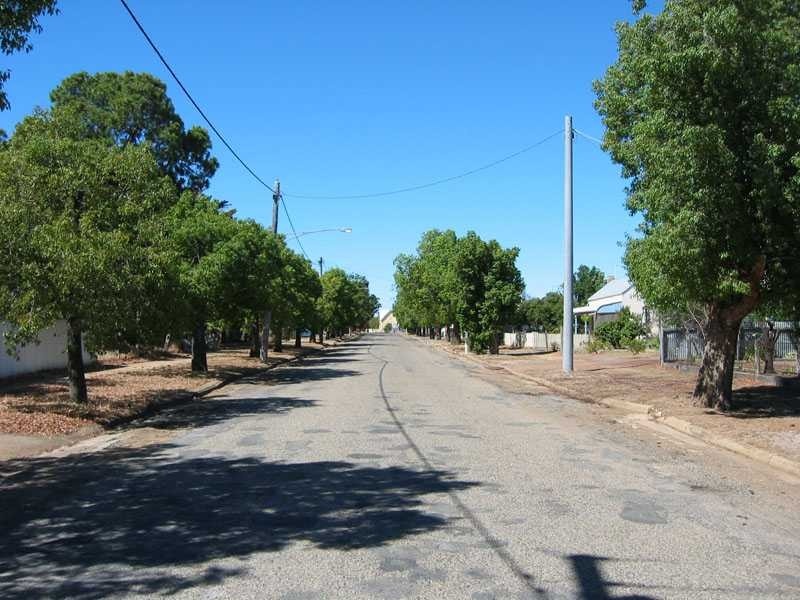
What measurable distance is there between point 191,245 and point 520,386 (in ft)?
36.1

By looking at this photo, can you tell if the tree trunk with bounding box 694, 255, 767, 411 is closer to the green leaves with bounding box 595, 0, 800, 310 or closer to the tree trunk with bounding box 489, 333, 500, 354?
the green leaves with bounding box 595, 0, 800, 310

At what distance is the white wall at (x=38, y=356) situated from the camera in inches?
778

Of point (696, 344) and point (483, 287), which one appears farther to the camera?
point (483, 287)

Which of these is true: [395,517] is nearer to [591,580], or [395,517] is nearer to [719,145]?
[591,580]

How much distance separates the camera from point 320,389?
20.8m

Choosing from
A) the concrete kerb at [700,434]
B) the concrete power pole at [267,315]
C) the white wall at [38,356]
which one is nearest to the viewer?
the concrete kerb at [700,434]

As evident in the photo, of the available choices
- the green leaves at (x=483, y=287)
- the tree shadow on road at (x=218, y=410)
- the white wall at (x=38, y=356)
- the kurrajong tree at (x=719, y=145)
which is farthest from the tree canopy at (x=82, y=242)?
the green leaves at (x=483, y=287)

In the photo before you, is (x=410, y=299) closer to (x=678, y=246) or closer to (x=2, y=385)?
(x=2, y=385)

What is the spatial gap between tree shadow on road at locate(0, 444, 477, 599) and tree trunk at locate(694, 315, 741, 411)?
328 inches

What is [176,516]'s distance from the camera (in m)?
7.06

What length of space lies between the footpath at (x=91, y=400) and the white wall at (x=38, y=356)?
1.30 feet

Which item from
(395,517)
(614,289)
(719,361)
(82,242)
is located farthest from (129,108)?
(614,289)

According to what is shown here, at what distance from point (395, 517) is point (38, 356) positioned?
60.1 ft

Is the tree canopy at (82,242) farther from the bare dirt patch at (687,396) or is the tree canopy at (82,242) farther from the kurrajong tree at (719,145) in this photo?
the bare dirt patch at (687,396)
